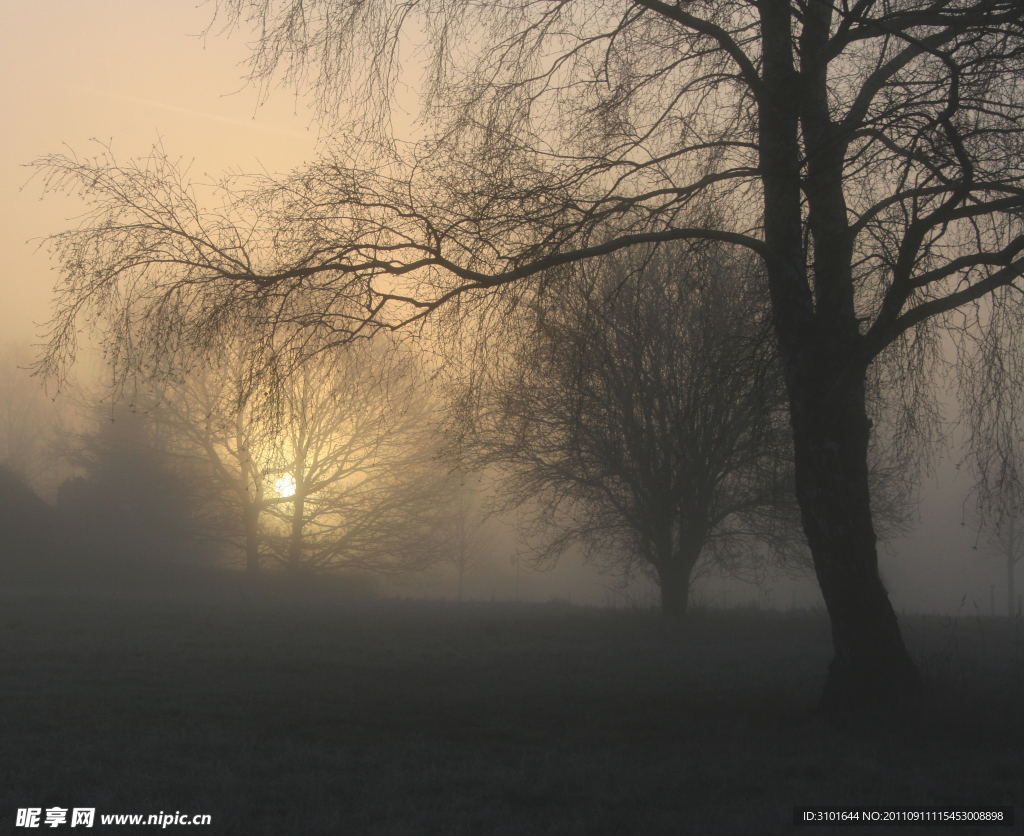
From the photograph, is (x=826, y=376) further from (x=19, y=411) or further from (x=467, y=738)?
(x=19, y=411)

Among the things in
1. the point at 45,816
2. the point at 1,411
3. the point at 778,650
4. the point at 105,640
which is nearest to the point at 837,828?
the point at 45,816

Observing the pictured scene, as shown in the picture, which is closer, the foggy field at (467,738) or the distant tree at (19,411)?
the foggy field at (467,738)

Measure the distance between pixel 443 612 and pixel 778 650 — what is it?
25.8ft

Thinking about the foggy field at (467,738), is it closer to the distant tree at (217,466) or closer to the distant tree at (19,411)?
the distant tree at (217,466)

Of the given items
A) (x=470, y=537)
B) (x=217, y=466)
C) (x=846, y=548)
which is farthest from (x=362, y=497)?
(x=470, y=537)

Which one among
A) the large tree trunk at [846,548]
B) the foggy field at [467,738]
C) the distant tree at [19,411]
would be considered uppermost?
the distant tree at [19,411]

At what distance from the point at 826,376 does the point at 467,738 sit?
4108mm

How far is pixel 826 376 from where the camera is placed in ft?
20.7

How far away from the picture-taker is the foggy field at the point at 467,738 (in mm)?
3955

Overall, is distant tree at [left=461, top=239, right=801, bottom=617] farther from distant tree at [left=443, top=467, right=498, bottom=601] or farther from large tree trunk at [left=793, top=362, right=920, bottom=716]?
distant tree at [left=443, top=467, right=498, bottom=601]

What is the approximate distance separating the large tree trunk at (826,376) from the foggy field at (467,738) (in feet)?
1.91

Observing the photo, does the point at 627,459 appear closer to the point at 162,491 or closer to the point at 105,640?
the point at 105,640

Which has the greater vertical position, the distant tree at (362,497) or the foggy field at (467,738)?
the distant tree at (362,497)

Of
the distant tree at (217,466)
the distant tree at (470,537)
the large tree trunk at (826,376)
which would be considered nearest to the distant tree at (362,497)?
the distant tree at (217,466)
